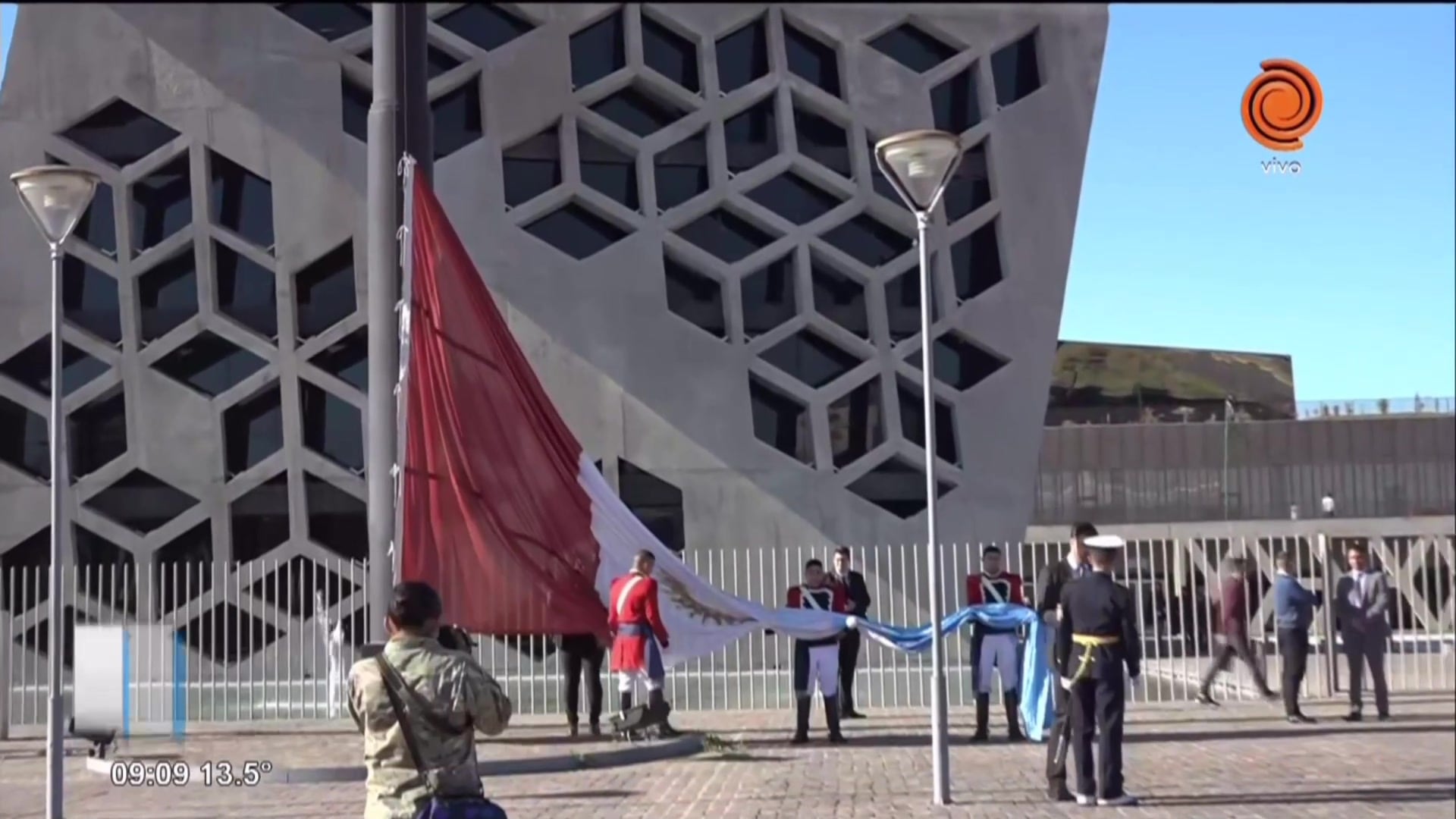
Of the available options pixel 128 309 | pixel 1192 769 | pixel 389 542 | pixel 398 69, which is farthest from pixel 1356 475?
pixel 128 309

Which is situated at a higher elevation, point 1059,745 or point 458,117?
point 458,117

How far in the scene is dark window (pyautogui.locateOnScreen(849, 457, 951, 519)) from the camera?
23.7 m

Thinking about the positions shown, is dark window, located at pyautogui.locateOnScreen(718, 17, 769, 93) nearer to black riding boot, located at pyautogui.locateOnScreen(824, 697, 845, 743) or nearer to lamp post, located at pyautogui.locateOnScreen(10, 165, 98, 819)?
black riding boot, located at pyautogui.locateOnScreen(824, 697, 845, 743)

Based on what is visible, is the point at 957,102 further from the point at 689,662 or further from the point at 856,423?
the point at 689,662

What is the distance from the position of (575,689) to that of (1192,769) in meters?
5.61

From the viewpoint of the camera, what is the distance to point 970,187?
24.6 m

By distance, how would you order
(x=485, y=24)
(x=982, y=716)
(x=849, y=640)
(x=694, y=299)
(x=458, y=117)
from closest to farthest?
1. (x=982, y=716)
2. (x=849, y=640)
3. (x=458, y=117)
4. (x=694, y=299)
5. (x=485, y=24)

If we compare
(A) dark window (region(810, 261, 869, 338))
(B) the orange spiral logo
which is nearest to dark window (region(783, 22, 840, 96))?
(A) dark window (region(810, 261, 869, 338))

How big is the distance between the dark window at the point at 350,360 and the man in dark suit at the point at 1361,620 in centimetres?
1422

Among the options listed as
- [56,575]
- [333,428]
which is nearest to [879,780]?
[56,575]

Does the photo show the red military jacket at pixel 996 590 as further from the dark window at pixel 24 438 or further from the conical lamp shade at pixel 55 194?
the dark window at pixel 24 438

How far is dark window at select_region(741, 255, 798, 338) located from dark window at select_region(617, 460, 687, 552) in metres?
2.70

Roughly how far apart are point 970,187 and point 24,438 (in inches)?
576

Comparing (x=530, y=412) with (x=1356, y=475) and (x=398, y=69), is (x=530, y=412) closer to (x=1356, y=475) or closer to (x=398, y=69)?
(x=398, y=69)
